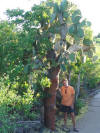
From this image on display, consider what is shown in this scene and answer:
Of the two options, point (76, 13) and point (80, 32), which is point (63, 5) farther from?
point (80, 32)

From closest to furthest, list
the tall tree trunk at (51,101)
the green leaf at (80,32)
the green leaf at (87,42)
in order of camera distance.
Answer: the green leaf at (80,32) → the tall tree trunk at (51,101) → the green leaf at (87,42)

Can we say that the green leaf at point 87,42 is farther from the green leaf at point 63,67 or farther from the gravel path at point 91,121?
the gravel path at point 91,121

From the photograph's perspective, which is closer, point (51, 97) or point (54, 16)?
point (54, 16)

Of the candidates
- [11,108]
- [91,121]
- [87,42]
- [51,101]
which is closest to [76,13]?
[87,42]

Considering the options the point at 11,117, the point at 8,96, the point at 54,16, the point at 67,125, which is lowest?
the point at 67,125

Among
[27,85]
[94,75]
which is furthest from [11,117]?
[94,75]

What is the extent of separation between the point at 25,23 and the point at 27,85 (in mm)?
2098

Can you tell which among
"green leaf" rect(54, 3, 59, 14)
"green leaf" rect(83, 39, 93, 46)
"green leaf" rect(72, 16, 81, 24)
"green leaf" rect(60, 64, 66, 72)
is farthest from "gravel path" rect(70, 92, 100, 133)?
"green leaf" rect(54, 3, 59, 14)

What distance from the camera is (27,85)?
31.6 ft

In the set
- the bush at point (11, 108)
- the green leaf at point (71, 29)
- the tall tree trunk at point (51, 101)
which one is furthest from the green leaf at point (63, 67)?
the bush at point (11, 108)

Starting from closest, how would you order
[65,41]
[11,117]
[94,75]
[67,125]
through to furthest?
[11,117] < [65,41] < [67,125] < [94,75]

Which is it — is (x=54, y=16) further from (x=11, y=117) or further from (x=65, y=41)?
(x=11, y=117)

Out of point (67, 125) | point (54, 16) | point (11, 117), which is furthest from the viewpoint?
point (67, 125)

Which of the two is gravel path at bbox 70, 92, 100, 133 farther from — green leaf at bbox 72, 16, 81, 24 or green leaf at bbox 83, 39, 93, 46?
green leaf at bbox 72, 16, 81, 24
